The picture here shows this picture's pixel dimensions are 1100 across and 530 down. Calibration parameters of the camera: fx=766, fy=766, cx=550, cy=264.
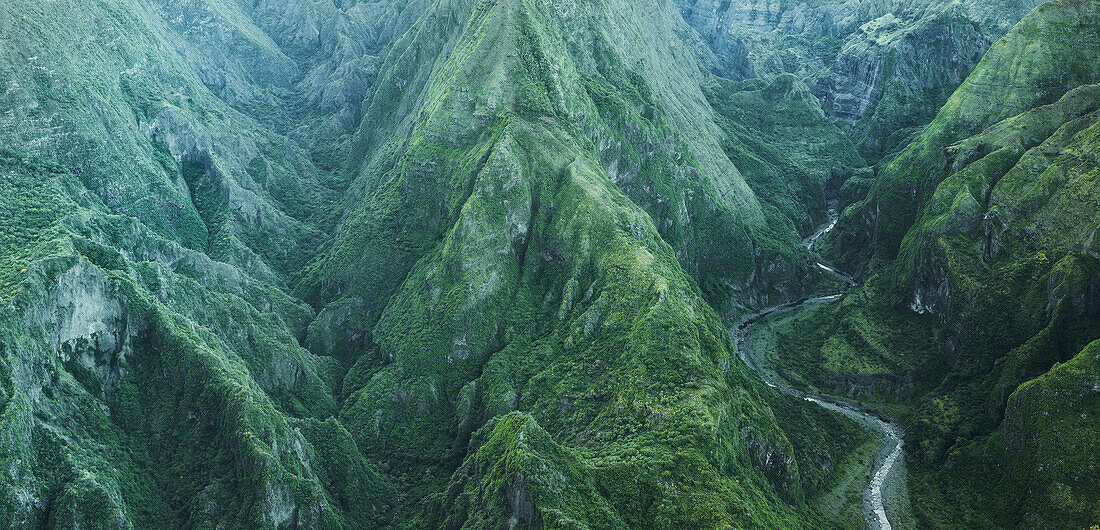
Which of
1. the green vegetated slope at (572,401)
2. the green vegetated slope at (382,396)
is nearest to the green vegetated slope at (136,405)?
the green vegetated slope at (382,396)

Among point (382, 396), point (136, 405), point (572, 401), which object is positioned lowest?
point (382, 396)

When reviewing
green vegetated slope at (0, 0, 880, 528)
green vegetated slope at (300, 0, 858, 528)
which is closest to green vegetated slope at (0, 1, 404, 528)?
green vegetated slope at (0, 0, 880, 528)

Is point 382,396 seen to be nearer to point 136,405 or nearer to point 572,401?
point 572,401

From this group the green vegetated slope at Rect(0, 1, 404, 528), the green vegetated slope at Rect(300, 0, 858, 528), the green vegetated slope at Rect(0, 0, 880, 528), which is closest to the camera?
the green vegetated slope at Rect(0, 1, 404, 528)

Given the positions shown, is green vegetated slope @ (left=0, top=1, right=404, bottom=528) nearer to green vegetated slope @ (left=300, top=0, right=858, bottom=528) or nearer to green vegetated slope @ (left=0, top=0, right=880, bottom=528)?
green vegetated slope @ (left=0, top=0, right=880, bottom=528)

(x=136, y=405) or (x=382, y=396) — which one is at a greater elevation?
(x=136, y=405)

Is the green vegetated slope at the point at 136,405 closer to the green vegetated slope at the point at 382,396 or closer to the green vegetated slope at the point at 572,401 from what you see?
the green vegetated slope at the point at 382,396

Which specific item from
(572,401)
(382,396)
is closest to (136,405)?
(382,396)

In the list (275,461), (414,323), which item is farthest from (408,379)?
(275,461)

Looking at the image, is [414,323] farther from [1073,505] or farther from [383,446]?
[1073,505]

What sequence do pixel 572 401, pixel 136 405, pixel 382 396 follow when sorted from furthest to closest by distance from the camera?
1. pixel 382 396
2. pixel 572 401
3. pixel 136 405

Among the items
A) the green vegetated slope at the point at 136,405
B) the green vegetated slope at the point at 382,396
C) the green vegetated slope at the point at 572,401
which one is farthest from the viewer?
the green vegetated slope at the point at 382,396
